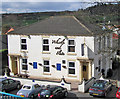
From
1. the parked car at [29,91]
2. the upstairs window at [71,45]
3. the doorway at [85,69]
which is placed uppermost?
the upstairs window at [71,45]

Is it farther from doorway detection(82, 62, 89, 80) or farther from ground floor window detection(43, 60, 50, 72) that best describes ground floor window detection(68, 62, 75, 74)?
ground floor window detection(43, 60, 50, 72)

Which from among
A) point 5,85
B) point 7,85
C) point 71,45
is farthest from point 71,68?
point 5,85

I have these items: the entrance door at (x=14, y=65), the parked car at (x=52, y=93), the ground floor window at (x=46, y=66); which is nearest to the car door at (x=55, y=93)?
the parked car at (x=52, y=93)

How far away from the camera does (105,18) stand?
15.5 m

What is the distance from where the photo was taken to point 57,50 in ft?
71.3

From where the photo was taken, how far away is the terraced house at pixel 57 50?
Result: 2056cm

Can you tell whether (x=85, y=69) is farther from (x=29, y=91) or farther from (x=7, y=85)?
(x=7, y=85)

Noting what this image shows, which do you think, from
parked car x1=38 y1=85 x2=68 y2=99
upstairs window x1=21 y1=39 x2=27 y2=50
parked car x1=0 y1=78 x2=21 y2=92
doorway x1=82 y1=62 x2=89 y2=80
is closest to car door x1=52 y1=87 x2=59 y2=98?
parked car x1=38 y1=85 x2=68 y2=99

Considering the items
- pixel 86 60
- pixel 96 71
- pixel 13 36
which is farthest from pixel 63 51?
pixel 13 36

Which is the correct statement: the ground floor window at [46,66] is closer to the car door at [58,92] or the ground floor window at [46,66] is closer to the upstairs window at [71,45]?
the upstairs window at [71,45]

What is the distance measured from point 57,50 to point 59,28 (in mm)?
2630

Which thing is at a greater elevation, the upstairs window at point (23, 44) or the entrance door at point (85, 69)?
the upstairs window at point (23, 44)

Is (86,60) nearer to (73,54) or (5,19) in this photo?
(73,54)

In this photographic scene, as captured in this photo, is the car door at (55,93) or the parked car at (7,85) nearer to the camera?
the car door at (55,93)
